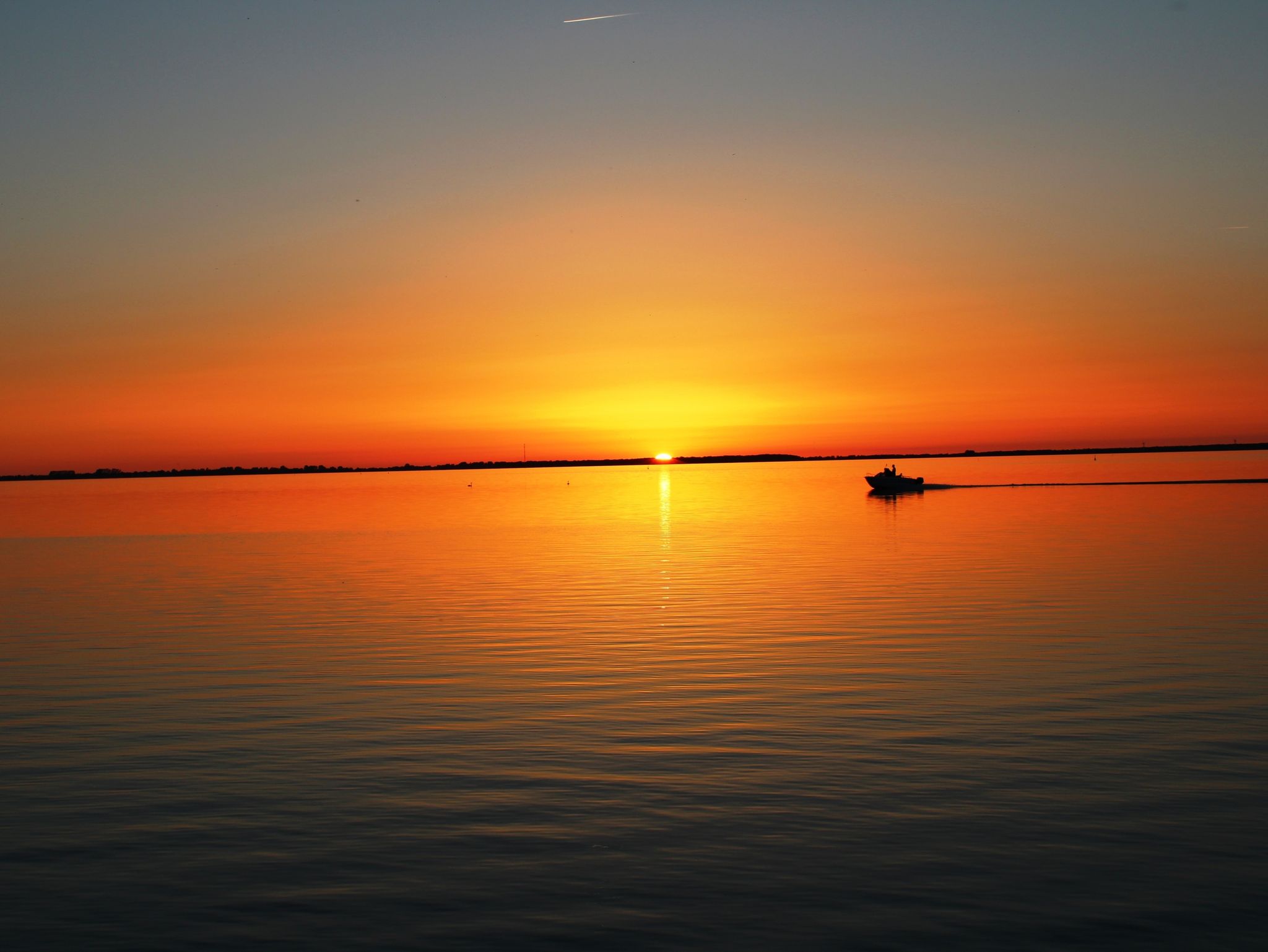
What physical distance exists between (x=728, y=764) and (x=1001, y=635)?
54.0 ft

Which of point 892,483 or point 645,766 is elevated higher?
point 892,483

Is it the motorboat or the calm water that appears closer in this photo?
the calm water

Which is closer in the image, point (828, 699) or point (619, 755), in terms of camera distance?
point (619, 755)

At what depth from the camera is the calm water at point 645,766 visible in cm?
1228

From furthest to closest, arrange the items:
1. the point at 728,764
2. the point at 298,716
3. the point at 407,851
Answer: the point at 298,716 → the point at 728,764 → the point at 407,851

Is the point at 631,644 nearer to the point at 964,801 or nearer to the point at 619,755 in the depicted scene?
the point at 619,755

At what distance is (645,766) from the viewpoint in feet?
60.1

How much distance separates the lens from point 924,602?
4000 centimetres

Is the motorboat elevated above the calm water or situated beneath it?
elevated above

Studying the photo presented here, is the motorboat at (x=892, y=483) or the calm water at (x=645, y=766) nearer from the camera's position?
the calm water at (x=645, y=766)

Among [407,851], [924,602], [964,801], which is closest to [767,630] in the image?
[924,602]

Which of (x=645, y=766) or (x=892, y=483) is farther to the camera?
(x=892, y=483)

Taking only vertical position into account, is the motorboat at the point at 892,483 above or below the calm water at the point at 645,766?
above

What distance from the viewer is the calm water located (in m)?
12.3
